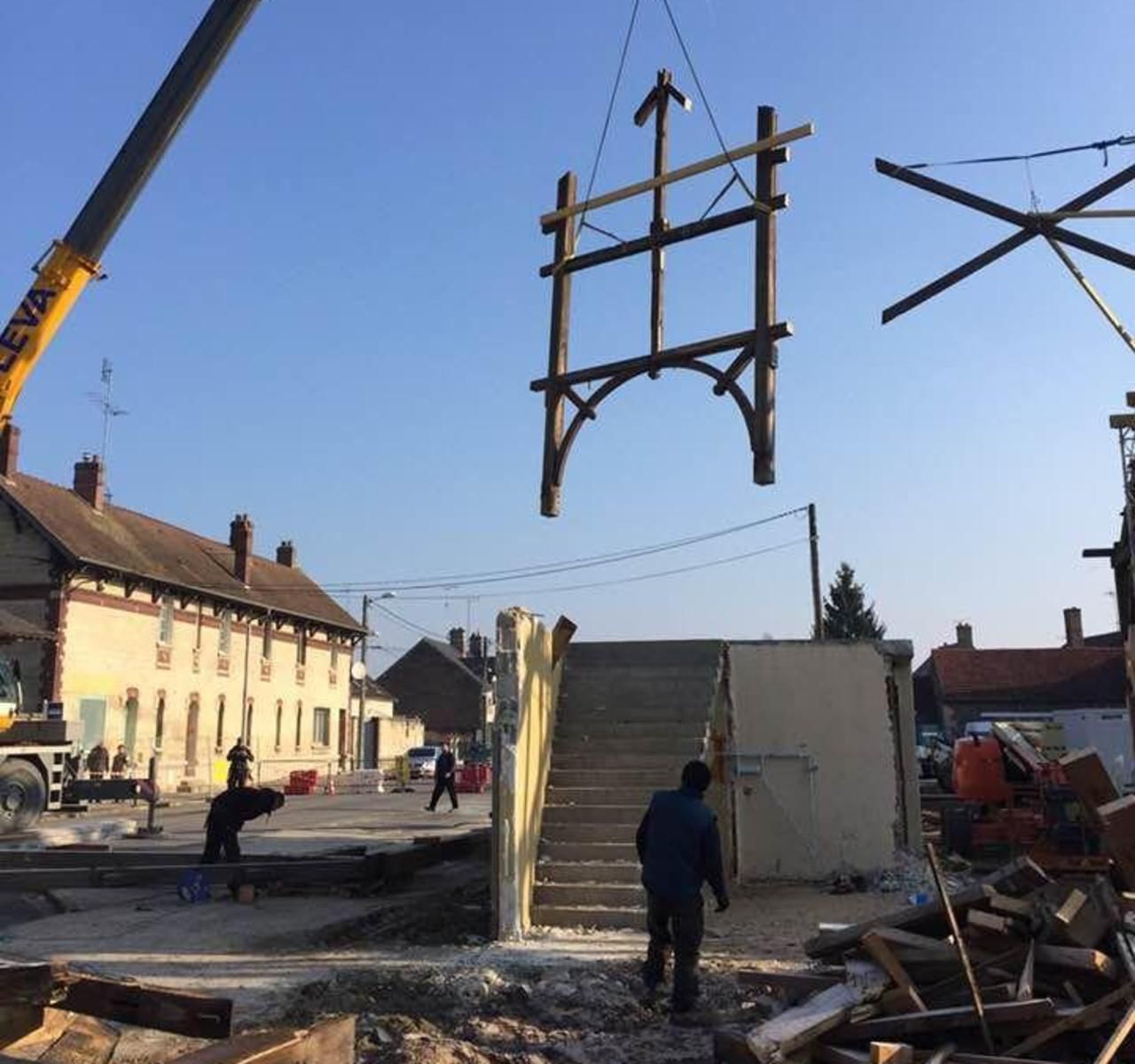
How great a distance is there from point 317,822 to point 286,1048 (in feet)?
70.6

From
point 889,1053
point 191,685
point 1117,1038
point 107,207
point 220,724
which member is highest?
point 107,207

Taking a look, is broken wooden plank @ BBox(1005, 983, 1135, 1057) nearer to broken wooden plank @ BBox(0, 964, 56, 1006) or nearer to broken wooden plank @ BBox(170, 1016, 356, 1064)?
broken wooden plank @ BBox(170, 1016, 356, 1064)

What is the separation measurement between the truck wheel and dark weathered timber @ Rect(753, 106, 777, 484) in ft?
60.1

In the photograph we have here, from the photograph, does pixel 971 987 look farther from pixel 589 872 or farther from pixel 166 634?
pixel 166 634

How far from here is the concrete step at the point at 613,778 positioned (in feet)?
38.8

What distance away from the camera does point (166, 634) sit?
39.7 m

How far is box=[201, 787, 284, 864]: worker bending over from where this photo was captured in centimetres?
1274

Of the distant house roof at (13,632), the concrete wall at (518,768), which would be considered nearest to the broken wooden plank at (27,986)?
the concrete wall at (518,768)

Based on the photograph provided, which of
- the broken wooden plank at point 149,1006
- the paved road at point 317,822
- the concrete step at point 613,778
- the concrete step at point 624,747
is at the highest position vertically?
the concrete step at point 624,747

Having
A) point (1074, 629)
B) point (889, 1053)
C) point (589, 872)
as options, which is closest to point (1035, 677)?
point (1074, 629)

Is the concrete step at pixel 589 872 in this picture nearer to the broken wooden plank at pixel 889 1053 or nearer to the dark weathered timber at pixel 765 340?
the dark weathered timber at pixel 765 340

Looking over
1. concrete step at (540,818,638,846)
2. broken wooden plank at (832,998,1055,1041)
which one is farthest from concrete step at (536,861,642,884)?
broken wooden plank at (832,998,1055,1041)

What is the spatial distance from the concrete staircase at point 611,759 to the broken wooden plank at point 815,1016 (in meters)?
3.51

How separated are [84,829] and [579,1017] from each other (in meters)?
16.1
